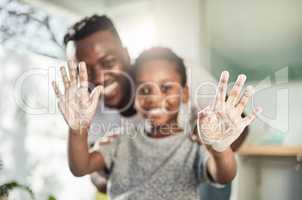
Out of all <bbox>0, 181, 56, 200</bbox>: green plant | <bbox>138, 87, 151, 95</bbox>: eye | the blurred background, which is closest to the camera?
the blurred background

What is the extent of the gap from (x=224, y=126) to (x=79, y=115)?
595 millimetres

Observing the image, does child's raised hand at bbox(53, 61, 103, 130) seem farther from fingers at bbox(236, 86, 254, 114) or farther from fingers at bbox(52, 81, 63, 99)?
fingers at bbox(236, 86, 254, 114)

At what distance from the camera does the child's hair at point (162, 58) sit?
1.73 meters

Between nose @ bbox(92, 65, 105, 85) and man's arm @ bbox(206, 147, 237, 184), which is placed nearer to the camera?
man's arm @ bbox(206, 147, 237, 184)

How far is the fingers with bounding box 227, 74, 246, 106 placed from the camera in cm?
167

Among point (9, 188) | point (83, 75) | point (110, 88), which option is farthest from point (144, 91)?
point (9, 188)

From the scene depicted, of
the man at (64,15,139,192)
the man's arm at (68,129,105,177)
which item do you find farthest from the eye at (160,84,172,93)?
the man's arm at (68,129,105,177)

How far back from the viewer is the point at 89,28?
183 centimetres

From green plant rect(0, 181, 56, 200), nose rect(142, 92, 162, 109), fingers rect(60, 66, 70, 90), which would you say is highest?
fingers rect(60, 66, 70, 90)

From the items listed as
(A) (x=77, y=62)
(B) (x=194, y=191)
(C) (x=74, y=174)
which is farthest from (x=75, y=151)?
(B) (x=194, y=191)

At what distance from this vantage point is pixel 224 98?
5.51ft

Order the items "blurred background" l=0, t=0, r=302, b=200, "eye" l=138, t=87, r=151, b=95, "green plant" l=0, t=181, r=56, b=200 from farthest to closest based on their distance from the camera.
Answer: "green plant" l=0, t=181, r=56, b=200
"eye" l=138, t=87, r=151, b=95
"blurred background" l=0, t=0, r=302, b=200

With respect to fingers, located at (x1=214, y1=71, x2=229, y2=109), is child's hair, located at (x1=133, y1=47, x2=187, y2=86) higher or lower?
higher

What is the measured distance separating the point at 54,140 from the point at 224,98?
748 millimetres
